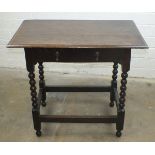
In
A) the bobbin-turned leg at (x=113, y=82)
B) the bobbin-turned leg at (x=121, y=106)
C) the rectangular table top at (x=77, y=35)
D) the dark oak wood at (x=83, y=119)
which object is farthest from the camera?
the bobbin-turned leg at (x=113, y=82)

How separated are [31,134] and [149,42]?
4.50ft

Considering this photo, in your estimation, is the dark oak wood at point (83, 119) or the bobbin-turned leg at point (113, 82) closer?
the dark oak wood at point (83, 119)

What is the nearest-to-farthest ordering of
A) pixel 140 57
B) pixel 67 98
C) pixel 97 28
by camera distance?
pixel 97 28
pixel 67 98
pixel 140 57

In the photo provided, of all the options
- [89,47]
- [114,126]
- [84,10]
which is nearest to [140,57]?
[84,10]

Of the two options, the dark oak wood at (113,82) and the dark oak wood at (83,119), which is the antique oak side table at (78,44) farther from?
the dark oak wood at (113,82)

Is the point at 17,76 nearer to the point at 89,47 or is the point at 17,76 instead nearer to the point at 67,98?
the point at 67,98

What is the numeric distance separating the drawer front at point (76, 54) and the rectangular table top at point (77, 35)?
1.8 inches

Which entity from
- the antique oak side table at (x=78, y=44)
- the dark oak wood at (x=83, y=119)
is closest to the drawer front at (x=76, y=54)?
the antique oak side table at (x=78, y=44)

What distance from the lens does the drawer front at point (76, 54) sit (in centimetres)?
153

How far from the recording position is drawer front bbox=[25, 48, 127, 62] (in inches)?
60.2

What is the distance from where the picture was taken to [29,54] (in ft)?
5.11

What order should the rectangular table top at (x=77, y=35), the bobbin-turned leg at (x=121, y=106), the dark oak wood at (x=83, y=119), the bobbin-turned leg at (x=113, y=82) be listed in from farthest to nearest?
the bobbin-turned leg at (x=113, y=82)
the dark oak wood at (x=83, y=119)
the bobbin-turned leg at (x=121, y=106)
the rectangular table top at (x=77, y=35)

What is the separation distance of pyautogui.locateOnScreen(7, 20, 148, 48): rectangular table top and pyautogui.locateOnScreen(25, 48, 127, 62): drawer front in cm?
A: 5

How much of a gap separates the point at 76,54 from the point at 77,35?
5.9 inches
